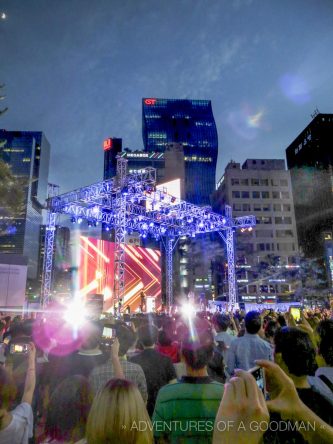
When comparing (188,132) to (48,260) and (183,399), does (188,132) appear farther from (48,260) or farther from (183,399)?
(183,399)

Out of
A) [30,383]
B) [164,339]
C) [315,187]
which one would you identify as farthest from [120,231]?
[315,187]

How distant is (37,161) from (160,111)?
190 ft

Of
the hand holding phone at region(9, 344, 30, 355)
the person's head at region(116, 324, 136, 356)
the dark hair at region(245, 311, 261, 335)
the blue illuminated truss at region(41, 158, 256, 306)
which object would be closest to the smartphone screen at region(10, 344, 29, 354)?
the hand holding phone at region(9, 344, 30, 355)

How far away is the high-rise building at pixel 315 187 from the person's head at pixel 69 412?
254 ft

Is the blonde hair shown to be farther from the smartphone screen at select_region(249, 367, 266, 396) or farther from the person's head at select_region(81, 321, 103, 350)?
the person's head at select_region(81, 321, 103, 350)

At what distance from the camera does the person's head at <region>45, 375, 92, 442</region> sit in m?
1.90

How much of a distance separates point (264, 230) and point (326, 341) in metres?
65.0

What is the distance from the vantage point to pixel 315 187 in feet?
Answer: 266

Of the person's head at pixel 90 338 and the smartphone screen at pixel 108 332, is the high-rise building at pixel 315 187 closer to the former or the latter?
the smartphone screen at pixel 108 332

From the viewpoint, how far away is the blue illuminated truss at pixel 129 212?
19.5 m

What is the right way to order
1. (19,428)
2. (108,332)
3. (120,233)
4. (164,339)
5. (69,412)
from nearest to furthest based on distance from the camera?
(69,412), (19,428), (164,339), (108,332), (120,233)

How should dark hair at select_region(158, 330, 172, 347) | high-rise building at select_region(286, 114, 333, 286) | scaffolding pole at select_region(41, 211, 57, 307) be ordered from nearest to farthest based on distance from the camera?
1. dark hair at select_region(158, 330, 172, 347)
2. scaffolding pole at select_region(41, 211, 57, 307)
3. high-rise building at select_region(286, 114, 333, 286)

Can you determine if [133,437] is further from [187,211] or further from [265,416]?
[187,211]

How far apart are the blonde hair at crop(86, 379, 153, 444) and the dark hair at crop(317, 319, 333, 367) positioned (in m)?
1.79
